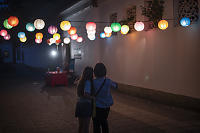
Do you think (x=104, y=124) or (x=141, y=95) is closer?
(x=104, y=124)

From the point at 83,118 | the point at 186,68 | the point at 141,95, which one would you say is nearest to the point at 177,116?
the point at 186,68

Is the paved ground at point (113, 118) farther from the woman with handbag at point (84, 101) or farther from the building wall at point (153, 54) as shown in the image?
the woman with handbag at point (84, 101)

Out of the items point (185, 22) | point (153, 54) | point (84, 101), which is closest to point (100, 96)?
point (84, 101)

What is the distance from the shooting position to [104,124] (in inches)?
159

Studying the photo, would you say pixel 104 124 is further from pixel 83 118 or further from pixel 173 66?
pixel 173 66

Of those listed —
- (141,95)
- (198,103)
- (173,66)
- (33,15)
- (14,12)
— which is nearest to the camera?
(198,103)

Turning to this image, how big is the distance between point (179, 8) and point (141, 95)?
4261 mm

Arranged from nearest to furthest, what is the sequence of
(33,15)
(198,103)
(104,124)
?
1. (104,124)
2. (198,103)
3. (33,15)

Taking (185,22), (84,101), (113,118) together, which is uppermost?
(185,22)

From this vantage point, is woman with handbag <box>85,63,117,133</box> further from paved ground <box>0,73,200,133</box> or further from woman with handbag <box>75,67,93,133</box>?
paved ground <box>0,73,200,133</box>

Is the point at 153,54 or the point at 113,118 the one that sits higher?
the point at 153,54

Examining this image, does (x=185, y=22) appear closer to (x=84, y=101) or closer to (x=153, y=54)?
(x=153, y=54)

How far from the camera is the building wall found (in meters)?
7.79

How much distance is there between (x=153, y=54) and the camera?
9.68 metres
